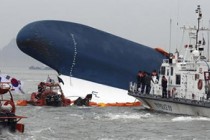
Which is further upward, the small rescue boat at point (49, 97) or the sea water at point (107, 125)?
the small rescue boat at point (49, 97)

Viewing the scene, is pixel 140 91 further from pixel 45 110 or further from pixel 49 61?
pixel 49 61

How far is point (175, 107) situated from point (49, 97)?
10.9 m

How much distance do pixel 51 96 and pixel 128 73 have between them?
7.56m

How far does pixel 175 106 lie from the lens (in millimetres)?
32156

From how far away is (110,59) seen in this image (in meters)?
44.3

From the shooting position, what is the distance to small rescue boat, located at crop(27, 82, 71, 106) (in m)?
39.5

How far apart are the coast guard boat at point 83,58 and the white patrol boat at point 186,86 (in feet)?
23.9

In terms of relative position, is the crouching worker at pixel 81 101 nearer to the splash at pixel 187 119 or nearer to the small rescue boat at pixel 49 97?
the small rescue boat at pixel 49 97

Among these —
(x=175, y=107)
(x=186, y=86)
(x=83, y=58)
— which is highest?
(x=83, y=58)

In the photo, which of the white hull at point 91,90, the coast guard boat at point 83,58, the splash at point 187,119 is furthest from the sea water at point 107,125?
the coast guard boat at point 83,58

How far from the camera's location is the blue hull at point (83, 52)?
42.9 metres

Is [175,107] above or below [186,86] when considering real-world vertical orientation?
below

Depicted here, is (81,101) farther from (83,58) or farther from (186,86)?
(186,86)

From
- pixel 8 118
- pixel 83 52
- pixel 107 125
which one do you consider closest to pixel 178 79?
pixel 107 125
